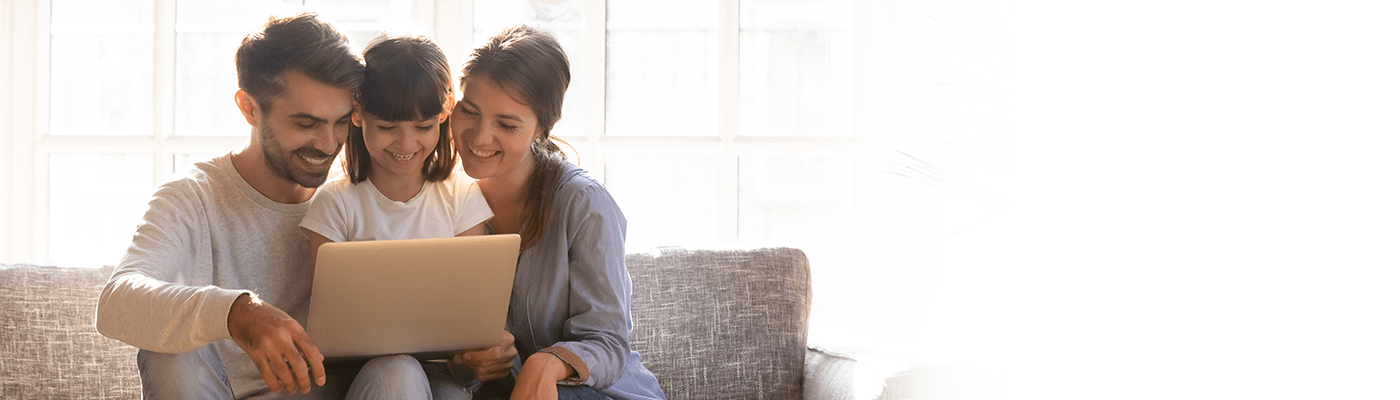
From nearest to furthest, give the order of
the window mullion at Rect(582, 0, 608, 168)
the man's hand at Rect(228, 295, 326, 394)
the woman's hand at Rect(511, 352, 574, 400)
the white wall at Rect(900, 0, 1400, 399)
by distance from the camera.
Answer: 1. the man's hand at Rect(228, 295, 326, 394)
2. the woman's hand at Rect(511, 352, 574, 400)
3. the white wall at Rect(900, 0, 1400, 399)
4. the window mullion at Rect(582, 0, 608, 168)

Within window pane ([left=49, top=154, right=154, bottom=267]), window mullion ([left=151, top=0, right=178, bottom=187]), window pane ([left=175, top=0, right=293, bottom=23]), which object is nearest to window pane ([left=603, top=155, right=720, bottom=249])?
window pane ([left=175, top=0, right=293, bottom=23])

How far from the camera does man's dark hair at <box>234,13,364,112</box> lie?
1.16m

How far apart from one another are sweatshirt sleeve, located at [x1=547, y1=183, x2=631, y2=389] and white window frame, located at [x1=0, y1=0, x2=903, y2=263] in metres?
0.92

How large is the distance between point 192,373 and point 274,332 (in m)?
0.17

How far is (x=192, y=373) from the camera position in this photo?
1.05 metres

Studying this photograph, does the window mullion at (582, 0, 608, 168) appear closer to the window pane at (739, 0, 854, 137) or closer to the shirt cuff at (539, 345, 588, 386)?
the window pane at (739, 0, 854, 137)

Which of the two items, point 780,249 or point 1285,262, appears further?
point 780,249

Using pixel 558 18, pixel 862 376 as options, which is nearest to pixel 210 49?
pixel 558 18

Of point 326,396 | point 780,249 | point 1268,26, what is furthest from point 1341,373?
point 326,396

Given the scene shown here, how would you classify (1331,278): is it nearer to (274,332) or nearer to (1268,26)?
(1268,26)

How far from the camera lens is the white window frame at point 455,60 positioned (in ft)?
7.14

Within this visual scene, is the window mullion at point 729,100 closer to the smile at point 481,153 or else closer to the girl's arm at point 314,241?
the smile at point 481,153

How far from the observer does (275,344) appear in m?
0.97

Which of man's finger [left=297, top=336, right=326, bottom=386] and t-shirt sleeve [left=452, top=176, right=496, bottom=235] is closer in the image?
man's finger [left=297, top=336, right=326, bottom=386]
